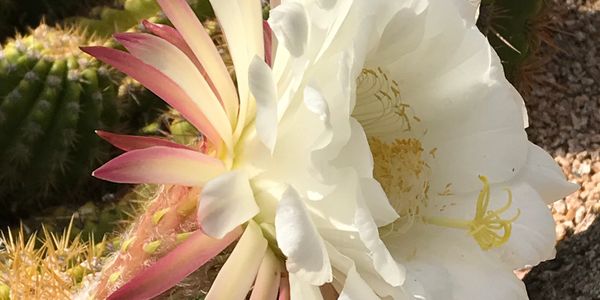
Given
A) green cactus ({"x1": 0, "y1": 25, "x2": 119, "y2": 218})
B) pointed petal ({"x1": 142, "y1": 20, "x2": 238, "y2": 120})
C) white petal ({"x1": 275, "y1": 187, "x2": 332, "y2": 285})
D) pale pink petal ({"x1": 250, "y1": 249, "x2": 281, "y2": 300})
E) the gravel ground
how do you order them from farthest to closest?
the gravel ground, green cactus ({"x1": 0, "y1": 25, "x2": 119, "y2": 218}), pointed petal ({"x1": 142, "y1": 20, "x2": 238, "y2": 120}), pale pink petal ({"x1": 250, "y1": 249, "x2": 281, "y2": 300}), white petal ({"x1": 275, "y1": 187, "x2": 332, "y2": 285})

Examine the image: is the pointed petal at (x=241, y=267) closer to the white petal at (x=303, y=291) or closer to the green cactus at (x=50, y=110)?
the white petal at (x=303, y=291)

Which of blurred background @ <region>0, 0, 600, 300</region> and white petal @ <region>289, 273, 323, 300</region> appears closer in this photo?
white petal @ <region>289, 273, 323, 300</region>

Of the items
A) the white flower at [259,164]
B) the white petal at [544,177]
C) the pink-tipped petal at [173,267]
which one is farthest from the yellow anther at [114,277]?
the white petal at [544,177]

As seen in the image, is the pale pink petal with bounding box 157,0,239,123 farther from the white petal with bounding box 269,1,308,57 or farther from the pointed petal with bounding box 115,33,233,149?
the white petal with bounding box 269,1,308,57

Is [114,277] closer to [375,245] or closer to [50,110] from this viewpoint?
[375,245]

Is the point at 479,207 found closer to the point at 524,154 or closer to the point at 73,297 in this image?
the point at 524,154

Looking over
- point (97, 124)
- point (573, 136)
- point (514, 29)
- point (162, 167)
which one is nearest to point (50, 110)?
point (97, 124)

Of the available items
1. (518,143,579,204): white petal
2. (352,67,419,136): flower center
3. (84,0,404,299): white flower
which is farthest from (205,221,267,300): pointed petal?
(518,143,579,204): white petal

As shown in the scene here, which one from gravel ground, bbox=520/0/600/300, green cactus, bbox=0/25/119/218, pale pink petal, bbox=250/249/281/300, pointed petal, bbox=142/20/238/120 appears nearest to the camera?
pale pink petal, bbox=250/249/281/300
